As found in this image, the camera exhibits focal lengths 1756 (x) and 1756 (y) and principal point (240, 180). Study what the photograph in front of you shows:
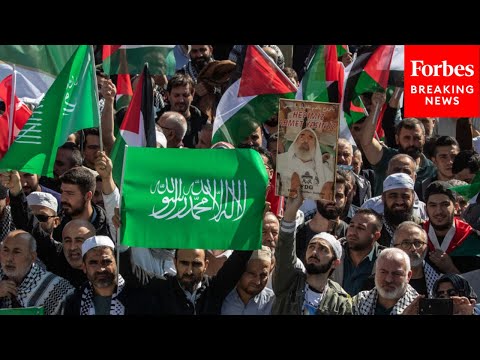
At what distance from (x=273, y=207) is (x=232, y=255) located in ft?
3.86

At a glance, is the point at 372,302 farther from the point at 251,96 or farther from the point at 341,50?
the point at 341,50

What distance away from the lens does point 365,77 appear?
1367cm

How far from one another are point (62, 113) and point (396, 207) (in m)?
2.45

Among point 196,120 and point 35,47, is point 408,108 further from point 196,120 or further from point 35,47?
point 35,47

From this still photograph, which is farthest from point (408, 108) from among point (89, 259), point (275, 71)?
point (89, 259)

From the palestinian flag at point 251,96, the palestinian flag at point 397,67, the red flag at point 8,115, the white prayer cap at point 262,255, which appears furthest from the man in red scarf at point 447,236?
the red flag at point 8,115

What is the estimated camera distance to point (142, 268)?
11.7 m

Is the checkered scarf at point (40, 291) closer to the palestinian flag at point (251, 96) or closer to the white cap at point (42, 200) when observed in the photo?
the white cap at point (42, 200)

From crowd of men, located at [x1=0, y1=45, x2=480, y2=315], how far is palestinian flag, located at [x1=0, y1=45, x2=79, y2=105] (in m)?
0.45

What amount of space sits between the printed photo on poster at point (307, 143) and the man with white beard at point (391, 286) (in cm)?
74

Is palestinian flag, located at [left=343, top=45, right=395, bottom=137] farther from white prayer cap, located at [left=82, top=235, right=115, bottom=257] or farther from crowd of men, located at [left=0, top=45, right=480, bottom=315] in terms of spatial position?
white prayer cap, located at [left=82, top=235, right=115, bottom=257]

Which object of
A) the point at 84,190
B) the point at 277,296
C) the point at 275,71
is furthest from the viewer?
the point at 275,71

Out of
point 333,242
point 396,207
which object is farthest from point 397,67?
point 333,242

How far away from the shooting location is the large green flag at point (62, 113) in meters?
12.2
